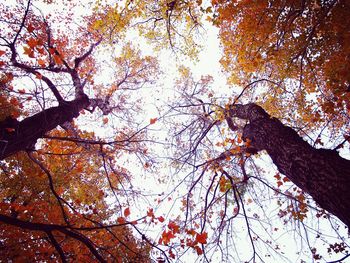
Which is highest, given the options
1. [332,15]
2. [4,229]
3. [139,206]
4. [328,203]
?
[4,229]

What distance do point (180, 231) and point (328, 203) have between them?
2178 mm

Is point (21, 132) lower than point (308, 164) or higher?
higher

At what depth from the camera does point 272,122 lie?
4184mm

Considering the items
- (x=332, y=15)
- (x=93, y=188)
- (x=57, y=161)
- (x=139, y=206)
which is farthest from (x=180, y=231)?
(x=332, y=15)

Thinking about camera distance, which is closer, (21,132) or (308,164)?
(308,164)

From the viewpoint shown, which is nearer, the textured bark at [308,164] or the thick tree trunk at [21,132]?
the textured bark at [308,164]

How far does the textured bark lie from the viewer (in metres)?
2.58

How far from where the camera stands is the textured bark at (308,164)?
258 cm

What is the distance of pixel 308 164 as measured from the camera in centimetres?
308

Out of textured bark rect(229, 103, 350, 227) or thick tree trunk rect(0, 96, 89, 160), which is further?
thick tree trunk rect(0, 96, 89, 160)

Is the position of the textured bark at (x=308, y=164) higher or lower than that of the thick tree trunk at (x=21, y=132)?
lower

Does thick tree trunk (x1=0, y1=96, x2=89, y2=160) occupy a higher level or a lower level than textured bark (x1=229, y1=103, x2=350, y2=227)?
higher

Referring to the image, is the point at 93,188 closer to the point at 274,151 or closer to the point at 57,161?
the point at 57,161

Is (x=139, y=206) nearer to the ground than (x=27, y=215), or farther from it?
nearer to the ground
